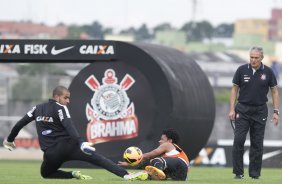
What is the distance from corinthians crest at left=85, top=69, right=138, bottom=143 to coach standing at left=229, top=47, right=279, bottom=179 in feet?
20.3

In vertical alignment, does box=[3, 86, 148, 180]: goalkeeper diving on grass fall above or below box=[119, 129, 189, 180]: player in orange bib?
above

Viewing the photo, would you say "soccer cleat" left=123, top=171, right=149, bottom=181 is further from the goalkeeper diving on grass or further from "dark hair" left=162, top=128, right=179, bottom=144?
"dark hair" left=162, top=128, right=179, bottom=144

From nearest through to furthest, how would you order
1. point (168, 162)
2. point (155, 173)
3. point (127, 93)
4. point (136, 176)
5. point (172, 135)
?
point (136, 176)
point (155, 173)
point (168, 162)
point (172, 135)
point (127, 93)

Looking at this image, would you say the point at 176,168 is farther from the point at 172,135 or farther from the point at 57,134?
the point at 57,134

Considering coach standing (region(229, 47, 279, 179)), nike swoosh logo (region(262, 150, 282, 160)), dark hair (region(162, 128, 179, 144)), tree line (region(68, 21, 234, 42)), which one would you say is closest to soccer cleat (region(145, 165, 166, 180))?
dark hair (region(162, 128, 179, 144))

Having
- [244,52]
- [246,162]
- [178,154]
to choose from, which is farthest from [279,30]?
[178,154]

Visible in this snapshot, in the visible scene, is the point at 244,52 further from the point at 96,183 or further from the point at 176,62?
the point at 96,183

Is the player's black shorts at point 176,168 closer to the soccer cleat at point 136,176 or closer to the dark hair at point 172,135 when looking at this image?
the dark hair at point 172,135

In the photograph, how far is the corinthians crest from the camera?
24.9 meters

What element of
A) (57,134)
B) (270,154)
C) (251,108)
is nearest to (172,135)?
(251,108)

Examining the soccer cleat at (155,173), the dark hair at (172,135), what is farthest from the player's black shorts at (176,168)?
the dark hair at (172,135)

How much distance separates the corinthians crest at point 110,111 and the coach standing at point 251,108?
620 centimetres

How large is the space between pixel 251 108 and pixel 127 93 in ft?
21.2

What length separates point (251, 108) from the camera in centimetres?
1873
